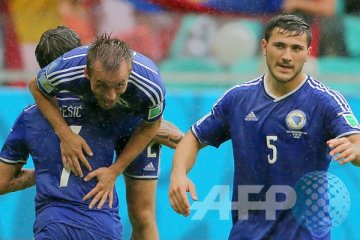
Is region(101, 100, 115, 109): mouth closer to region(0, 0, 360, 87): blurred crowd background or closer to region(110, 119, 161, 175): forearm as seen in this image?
region(110, 119, 161, 175): forearm

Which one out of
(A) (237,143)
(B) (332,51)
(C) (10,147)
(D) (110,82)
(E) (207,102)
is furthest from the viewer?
(B) (332,51)

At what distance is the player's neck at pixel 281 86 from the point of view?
18.6ft

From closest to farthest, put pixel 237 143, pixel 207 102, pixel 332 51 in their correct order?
1. pixel 237 143
2. pixel 207 102
3. pixel 332 51

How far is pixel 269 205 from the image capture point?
18.8 feet

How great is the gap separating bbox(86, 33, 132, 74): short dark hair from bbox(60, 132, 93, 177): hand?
44cm

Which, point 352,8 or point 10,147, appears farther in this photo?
point 352,8

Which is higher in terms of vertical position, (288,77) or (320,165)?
(288,77)

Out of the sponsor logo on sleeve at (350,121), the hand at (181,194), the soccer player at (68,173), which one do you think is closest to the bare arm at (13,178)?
the soccer player at (68,173)

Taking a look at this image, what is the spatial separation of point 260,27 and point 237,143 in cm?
369

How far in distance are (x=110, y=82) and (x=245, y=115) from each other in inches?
32.1

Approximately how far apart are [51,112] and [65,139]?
0.22 meters

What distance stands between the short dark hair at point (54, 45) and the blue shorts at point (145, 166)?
1.01 m

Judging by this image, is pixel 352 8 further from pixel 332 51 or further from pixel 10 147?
pixel 10 147

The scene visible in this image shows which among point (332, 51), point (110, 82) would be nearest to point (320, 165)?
point (110, 82)
